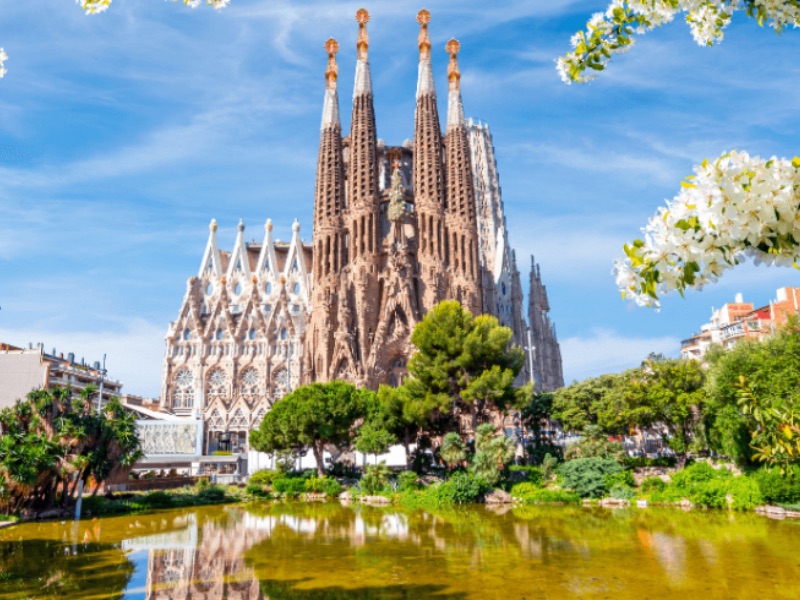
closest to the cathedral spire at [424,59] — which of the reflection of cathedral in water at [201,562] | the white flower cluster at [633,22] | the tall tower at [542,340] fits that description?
the tall tower at [542,340]

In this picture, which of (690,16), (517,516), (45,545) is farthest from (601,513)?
(690,16)

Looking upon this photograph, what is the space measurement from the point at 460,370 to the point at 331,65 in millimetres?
36355

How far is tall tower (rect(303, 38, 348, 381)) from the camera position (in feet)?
160

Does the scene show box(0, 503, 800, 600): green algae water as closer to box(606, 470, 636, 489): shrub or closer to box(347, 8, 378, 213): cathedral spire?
box(606, 470, 636, 489): shrub

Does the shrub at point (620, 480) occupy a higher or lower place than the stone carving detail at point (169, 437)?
lower

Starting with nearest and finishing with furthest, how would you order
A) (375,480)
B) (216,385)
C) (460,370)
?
(375,480) → (460,370) → (216,385)

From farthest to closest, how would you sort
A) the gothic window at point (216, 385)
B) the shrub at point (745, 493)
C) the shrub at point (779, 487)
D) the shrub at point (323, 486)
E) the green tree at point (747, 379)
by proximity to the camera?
the gothic window at point (216, 385) → the shrub at point (323, 486) → the shrub at point (745, 493) → the green tree at point (747, 379) → the shrub at point (779, 487)

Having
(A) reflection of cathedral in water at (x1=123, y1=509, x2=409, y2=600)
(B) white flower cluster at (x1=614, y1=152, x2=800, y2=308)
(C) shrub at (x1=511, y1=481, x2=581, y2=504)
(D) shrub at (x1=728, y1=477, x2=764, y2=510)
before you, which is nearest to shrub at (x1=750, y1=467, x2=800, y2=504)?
(D) shrub at (x1=728, y1=477, x2=764, y2=510)

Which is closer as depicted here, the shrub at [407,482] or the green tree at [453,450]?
the green tree at [453,450]

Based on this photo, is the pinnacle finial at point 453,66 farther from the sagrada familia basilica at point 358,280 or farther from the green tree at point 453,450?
the green tree at point 453,450

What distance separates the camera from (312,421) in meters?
32.2

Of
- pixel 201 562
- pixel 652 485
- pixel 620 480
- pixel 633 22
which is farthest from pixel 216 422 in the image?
pixel 633 22

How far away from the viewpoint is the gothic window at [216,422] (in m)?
58.2

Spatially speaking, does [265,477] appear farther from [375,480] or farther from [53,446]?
[53,446]
